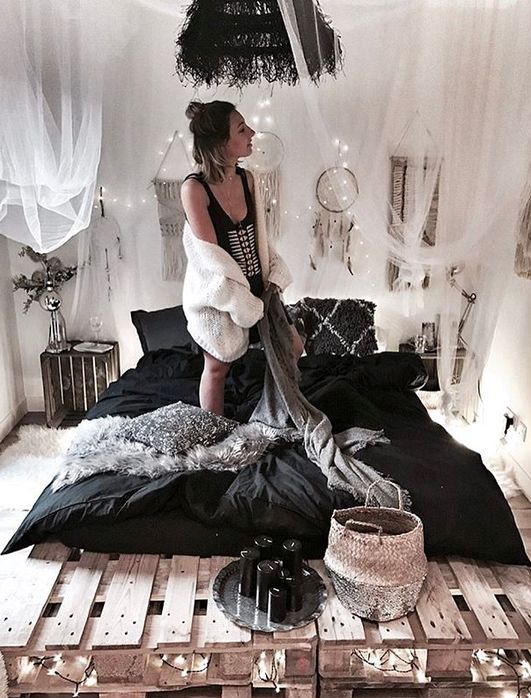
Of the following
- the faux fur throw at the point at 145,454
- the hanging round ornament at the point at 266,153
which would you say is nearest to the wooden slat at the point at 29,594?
the faux fur throw at the point at 145,454

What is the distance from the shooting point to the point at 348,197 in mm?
3352

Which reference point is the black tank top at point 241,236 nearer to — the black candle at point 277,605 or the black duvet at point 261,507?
the black duvet at point 261,507

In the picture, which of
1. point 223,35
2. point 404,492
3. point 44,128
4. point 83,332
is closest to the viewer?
point 404,492

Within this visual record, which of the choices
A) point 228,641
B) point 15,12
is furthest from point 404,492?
point 15,12

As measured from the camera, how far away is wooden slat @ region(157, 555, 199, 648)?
172 cm

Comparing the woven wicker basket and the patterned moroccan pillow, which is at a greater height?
the patterned moroccan pillow

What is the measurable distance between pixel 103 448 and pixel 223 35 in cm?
167

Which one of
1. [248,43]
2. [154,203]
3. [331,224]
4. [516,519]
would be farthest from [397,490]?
[154,203]

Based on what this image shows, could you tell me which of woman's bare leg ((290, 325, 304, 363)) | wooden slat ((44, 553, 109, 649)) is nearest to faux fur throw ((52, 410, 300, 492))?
wooden slat ((44, 553, 109, 649))

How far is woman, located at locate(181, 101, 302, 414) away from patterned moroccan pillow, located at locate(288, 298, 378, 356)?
748 mm

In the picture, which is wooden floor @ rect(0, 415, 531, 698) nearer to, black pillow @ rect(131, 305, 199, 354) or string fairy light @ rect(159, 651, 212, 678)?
string fairy light @ rect(159, 651, 212, 678)

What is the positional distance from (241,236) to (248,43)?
2.50ft

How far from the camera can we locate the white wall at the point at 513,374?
3.01 m

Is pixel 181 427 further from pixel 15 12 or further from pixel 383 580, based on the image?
pixel 15 12
